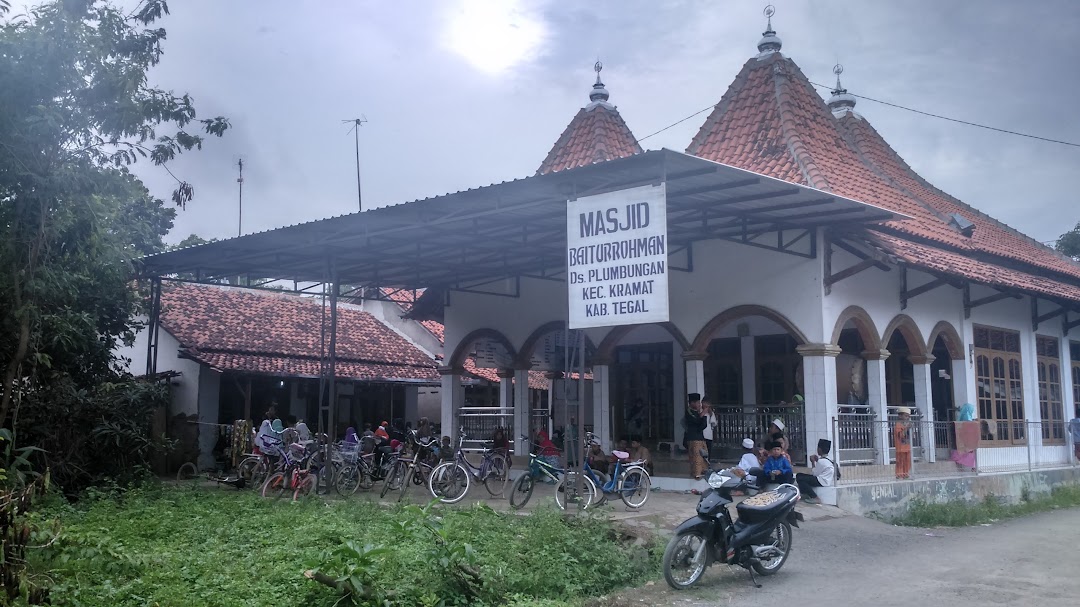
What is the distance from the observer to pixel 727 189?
10.8 m

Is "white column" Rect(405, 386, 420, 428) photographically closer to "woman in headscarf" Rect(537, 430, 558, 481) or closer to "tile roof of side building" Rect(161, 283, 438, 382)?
"tile roof of side building" Rect(161, 283, 438, 382)

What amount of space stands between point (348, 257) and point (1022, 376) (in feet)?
43.0

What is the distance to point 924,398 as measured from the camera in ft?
50.0

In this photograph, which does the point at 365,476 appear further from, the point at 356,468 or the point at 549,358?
the point at 549,358

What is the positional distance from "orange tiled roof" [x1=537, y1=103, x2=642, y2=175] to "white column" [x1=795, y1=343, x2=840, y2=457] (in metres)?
6.36

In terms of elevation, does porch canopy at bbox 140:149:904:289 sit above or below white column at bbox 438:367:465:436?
above

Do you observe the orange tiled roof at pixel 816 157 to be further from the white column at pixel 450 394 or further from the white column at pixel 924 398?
the white column at pixel 450 394

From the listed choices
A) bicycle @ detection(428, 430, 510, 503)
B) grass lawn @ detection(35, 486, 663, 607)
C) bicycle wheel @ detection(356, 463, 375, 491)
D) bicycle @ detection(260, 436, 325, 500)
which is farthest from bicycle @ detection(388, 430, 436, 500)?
grass lawn @ detection(35, 486, 663, 607)

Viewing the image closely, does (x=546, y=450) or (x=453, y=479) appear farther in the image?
(x=546, y=450)

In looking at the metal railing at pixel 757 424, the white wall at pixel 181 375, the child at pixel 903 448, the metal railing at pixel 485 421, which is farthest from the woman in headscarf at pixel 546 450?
the white wall at pixel 181 375

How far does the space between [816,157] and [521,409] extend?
724 cm

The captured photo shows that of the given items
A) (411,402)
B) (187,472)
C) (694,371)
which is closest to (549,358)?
(694,371)

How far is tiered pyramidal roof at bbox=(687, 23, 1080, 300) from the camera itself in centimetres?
1443

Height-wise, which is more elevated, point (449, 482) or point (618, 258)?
point (618, 258)
